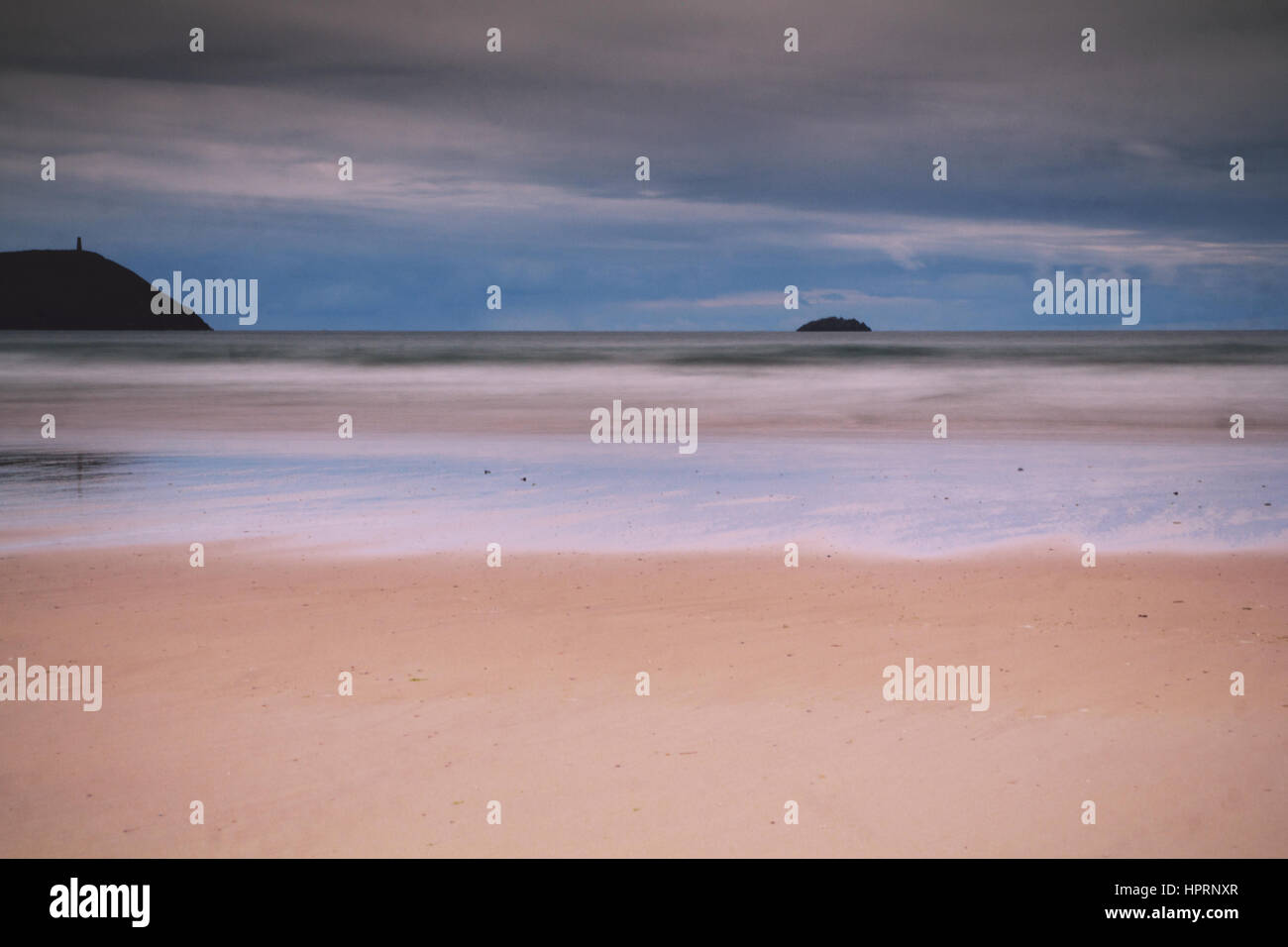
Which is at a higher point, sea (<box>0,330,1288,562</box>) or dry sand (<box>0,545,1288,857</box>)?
sea (<box>0,330,1288,562</box>)

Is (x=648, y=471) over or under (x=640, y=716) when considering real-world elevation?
over

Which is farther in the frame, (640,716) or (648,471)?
(648,471)

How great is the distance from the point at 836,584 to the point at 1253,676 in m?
2.83

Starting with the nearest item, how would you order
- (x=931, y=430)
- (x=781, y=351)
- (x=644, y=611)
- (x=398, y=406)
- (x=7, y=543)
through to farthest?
(x=644, y=611), (x=7, y=543), (x=931, y=430), (x=398, y=406), (x=781, y=351)

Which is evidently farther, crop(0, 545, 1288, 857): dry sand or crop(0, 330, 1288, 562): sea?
crop(0, 330, 1288, 562): sea

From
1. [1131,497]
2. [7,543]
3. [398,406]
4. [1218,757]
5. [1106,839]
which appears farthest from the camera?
[398,406]

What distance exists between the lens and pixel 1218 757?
4824 millimetres

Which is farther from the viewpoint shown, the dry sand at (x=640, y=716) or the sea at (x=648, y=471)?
the sea at (x=648, y=471)

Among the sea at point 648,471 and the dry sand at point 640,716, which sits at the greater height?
the sea at point 648,471

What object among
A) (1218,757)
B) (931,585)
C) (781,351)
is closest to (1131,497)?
(931,585)

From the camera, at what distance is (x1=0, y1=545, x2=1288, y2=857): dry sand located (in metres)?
4.21

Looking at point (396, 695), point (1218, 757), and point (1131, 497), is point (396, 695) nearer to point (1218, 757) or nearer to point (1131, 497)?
point (1218, 757)

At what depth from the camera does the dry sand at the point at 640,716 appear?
13.8 ft

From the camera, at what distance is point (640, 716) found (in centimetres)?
534
